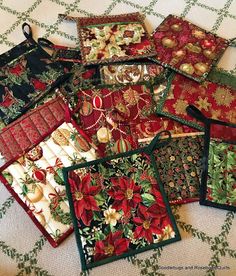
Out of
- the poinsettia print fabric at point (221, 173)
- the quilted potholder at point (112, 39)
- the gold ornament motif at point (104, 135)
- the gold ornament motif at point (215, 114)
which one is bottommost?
the poinsettia print fabric at point (221, 173)

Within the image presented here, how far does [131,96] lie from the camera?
1.28 meters

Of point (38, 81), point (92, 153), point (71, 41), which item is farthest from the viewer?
point (71, 41)

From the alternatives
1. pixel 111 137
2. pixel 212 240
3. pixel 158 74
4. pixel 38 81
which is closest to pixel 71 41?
pixel 38 81

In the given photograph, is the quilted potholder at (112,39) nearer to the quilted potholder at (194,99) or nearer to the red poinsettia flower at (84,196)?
the quilted potholder at (194,99)

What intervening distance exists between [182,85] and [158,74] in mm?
99

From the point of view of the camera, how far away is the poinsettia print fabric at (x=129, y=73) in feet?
4.34

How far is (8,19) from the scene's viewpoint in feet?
4.96

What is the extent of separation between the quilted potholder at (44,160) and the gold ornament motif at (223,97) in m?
0.47

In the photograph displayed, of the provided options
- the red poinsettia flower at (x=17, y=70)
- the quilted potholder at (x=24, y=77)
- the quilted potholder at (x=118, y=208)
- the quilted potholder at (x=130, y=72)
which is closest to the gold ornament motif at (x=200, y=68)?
the quilted potholder at (x=130, y=72)

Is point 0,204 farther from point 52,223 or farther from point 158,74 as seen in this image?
point 158,74

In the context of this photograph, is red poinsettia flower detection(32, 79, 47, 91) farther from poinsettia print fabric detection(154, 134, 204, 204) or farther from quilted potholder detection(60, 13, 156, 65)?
poinsettia print fabric detection(154, 134, 204, 204)

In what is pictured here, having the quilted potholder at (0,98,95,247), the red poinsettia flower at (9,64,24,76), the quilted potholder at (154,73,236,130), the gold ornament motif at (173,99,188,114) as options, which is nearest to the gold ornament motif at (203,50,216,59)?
the quilted potholder at (154,73,236,130)

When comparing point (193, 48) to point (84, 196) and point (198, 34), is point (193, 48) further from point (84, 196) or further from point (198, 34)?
point (84, 196)

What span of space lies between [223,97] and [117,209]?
0.55m
